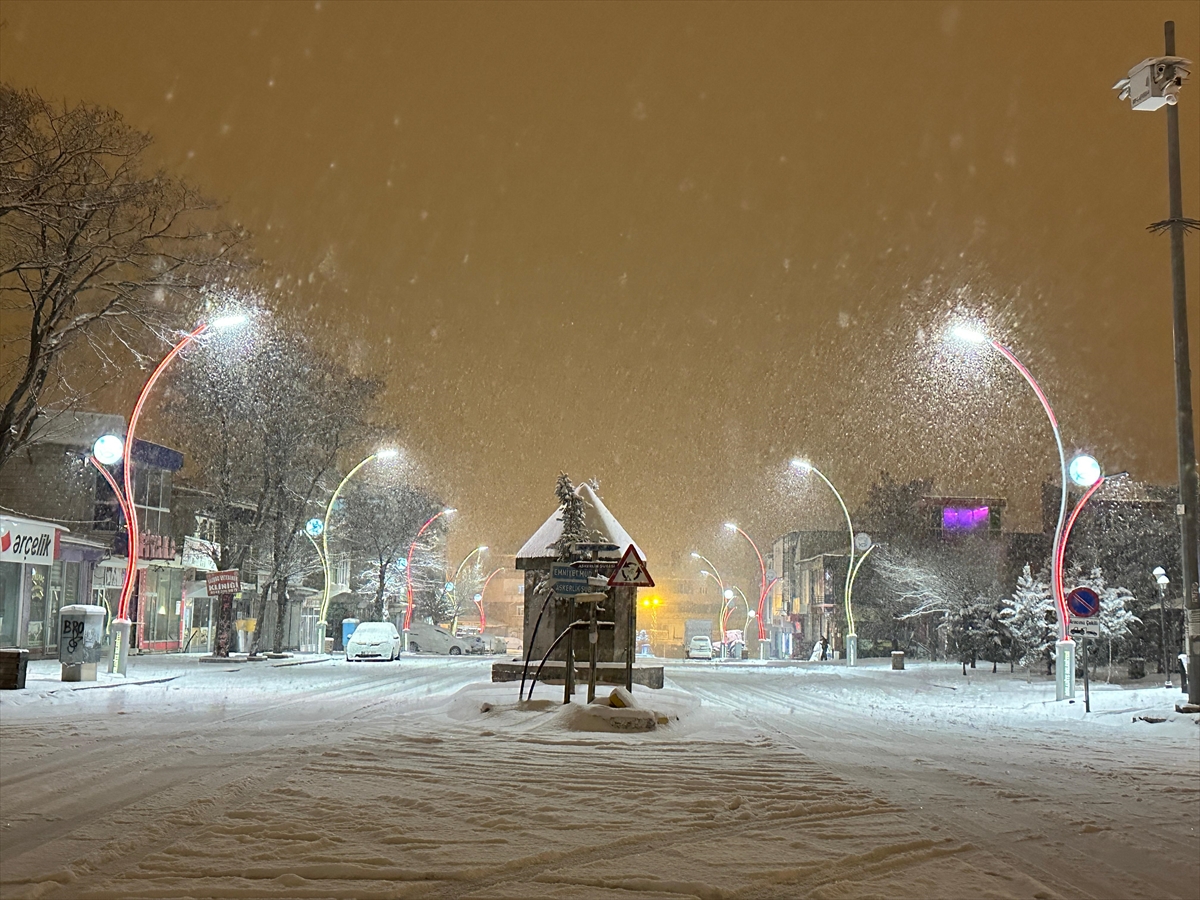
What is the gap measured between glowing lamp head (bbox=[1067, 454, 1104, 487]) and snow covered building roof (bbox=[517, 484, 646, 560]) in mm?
9250

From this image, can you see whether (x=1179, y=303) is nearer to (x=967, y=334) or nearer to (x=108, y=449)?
(x=967, y=334)

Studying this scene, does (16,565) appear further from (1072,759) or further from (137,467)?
(1072,759)

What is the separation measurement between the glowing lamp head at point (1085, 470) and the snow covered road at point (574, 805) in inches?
243

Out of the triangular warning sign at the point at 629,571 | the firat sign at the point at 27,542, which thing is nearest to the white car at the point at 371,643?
the firat sign at the point at 27,542

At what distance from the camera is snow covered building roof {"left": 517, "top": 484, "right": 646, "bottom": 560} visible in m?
25.2

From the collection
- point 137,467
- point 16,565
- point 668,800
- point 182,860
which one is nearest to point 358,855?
point 182,860

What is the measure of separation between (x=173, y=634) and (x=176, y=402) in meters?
16.1

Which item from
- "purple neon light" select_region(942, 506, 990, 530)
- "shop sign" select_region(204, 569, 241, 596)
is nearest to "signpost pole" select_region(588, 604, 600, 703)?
"shop sign" select_region(204, 569, 241, 596)

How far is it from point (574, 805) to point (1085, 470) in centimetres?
1787

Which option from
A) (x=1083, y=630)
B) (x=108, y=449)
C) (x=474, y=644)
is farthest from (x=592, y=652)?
(x=474, y=644)

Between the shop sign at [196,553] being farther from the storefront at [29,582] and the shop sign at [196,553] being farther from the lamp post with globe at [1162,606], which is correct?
the lamp post with globe at [1162,606]

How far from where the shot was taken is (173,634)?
5234cm

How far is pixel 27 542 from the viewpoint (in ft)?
117

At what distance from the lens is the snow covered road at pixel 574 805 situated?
6.75 metres
